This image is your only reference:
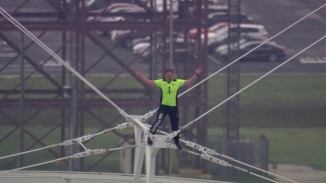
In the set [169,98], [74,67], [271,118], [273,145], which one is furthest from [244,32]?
[169,98]

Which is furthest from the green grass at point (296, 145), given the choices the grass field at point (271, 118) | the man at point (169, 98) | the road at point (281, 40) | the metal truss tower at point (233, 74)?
the man at point (169, 98)

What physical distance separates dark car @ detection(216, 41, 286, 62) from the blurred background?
0.02 metres

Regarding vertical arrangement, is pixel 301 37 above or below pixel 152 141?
above

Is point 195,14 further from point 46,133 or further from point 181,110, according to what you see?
point 46,133

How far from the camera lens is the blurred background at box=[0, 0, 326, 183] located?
12.6m

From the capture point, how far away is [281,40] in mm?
13320

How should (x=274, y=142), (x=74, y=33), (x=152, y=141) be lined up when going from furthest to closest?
(x=274, y=142)
(x=74, y=33)
(x=152, y=141)

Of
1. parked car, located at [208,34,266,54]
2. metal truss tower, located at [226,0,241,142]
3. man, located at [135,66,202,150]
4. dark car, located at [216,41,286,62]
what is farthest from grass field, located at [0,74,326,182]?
man, located at [135,66,202,150]

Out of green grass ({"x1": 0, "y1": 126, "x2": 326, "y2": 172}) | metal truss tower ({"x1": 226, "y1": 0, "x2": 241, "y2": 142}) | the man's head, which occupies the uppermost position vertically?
metal truss tower ({"x1": 226, "y1": 0, "x2": 241, "y2": 142})

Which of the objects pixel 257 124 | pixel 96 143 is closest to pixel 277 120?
pixel 257 124

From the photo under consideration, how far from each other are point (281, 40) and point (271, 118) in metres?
1.18

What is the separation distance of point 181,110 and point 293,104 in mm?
1722

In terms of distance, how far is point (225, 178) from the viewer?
12.6 m

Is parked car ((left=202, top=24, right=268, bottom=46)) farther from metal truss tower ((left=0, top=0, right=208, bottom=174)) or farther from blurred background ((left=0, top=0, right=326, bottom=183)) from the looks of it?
metal truss tower ((left=0, top=0, right=208, bottom=174))
